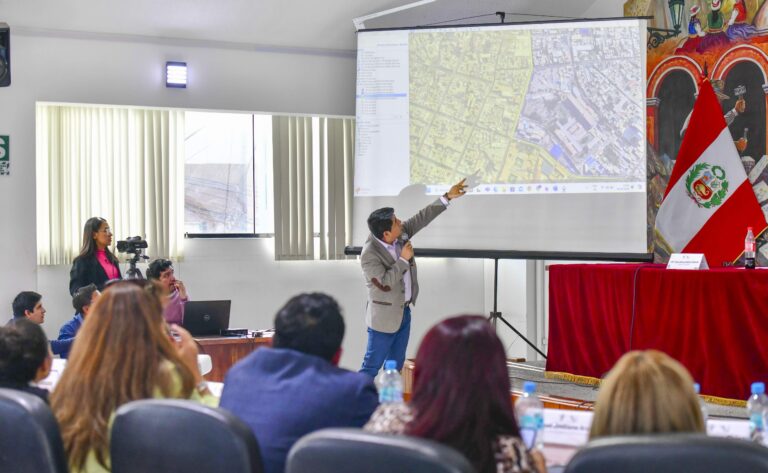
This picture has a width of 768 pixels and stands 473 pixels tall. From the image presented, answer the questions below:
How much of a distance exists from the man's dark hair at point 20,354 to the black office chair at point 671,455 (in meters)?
1.57

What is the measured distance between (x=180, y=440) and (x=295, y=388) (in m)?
0.35

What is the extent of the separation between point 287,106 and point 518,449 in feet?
18.3

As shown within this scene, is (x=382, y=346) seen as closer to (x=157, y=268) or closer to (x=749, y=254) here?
(x=157, y=268)

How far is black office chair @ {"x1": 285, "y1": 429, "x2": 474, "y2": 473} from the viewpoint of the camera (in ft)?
5.16

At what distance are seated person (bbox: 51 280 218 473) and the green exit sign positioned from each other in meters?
A: 4.38

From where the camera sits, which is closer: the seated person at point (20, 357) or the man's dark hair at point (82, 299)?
the seated person at point (20, 357)

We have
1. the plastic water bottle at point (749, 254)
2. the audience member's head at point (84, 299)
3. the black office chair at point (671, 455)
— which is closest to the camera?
the black office chair at point (671, 455)

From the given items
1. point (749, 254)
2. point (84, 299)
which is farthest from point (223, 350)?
point (749, 254)

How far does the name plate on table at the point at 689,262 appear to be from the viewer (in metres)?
5.02

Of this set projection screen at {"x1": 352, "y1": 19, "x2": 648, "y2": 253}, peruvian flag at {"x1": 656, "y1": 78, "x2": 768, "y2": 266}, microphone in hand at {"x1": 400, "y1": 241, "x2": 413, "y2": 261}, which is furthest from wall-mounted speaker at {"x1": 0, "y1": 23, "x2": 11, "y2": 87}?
peruvian flag at {"x1": 656, "y1": 78, "x2": 768, "y2": 266}

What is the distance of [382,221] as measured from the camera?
5.85 m

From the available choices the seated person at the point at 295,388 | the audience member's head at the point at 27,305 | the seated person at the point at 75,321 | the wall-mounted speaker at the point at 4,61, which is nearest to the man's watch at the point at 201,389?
the seated person at the point at 295,388

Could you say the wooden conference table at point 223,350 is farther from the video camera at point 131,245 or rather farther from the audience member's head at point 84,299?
the audience member's head at point 84,299

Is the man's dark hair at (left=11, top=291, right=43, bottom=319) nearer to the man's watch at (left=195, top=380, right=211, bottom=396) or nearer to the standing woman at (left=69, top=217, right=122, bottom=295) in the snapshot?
the standing woman at (left=69, top=217, right=122, bottom=295)
